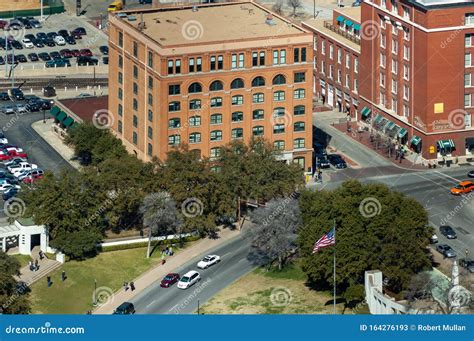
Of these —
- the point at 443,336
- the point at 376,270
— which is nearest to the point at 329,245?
the point at 376,270

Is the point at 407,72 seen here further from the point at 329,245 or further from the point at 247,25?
the point at 329,245

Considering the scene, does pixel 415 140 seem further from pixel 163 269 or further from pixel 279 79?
pixel 163 269

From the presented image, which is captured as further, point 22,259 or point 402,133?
point 402,133

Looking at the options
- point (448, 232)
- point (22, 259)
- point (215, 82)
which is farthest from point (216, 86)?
point (448, 232)

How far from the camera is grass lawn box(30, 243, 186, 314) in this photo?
495 feet

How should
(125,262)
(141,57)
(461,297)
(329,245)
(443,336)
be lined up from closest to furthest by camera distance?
(443,336) < (461,297) < (329,245) < (125,262) < (141,57)

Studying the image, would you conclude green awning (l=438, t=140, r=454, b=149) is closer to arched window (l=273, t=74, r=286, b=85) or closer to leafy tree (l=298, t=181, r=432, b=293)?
arched window (l=273, t=74, r=286, b=85)

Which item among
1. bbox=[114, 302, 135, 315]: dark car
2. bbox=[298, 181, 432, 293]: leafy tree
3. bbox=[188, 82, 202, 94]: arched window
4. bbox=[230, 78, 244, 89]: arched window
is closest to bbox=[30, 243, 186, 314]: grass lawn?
bbox=[114, 302, 135, 315]: dark car

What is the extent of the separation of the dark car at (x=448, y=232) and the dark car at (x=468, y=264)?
23.8 ft

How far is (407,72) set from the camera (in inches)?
7589

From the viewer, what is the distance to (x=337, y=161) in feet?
623

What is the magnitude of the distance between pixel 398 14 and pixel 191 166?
44.2m

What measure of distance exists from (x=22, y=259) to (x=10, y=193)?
18.7 m

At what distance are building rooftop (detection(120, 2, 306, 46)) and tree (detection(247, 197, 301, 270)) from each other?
28811 mm
